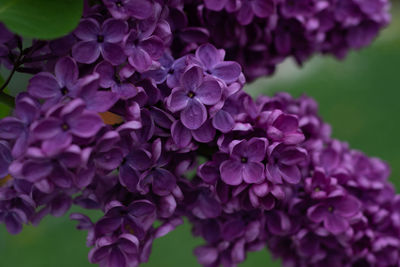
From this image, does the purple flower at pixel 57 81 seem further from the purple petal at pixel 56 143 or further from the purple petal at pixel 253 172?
the purple petal at pixel 253 172

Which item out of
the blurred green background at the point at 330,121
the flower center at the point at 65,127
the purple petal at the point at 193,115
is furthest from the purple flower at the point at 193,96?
the blurred green background at the point at 330,121

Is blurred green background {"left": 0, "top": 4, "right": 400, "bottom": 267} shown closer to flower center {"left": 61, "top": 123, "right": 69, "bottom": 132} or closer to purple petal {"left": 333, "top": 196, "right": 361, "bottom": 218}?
purple petal {"left": 333, "top": 196, "right": 361, "bottom": 218}

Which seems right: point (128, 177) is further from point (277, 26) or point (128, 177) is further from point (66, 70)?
point (277, 26)

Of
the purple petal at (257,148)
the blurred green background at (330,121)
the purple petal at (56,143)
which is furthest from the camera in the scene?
the blurred green background at (330,121)

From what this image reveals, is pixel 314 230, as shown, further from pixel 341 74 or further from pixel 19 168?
pixel 341 74

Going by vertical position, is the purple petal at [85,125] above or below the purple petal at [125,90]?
above

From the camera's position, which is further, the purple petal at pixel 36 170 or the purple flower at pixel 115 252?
the purple flower at pixel 115 252

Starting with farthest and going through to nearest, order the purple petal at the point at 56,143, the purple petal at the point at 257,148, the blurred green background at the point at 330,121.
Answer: the blurred green background at the point at 330,121
the purple petal at the point at 257,148
the purple petal at the point at 56,143
